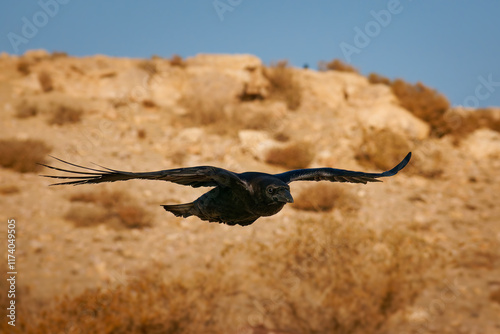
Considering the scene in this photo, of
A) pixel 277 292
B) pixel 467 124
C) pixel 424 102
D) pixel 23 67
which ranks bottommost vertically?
pixel 277 292

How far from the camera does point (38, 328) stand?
514 cm

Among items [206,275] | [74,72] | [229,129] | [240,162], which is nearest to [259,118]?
[229,129]

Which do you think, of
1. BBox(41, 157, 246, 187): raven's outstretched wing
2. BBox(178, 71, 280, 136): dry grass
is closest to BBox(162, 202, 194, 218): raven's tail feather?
BBox(41, 157, 246, 187): raven's outstretched wing

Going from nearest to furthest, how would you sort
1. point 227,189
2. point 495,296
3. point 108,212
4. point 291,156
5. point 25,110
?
point 227,189 < point 495,296 < point 108,212 < point 291,156 < point 25,110

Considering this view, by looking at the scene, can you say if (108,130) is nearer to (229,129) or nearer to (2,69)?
(229,129)

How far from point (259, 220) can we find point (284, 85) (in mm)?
9819

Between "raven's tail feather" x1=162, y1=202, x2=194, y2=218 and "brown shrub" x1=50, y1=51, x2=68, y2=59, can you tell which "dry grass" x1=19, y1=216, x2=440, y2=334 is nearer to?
"raven's tail feather" x1=162, y1=202, x2=194, y2=218

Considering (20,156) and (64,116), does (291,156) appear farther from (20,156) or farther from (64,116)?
(64,116)

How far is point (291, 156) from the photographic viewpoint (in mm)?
12805

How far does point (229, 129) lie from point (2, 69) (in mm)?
10234

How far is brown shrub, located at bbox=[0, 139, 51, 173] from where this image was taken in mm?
11383

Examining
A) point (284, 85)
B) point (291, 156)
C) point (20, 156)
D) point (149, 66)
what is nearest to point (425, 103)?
point (284, 85)

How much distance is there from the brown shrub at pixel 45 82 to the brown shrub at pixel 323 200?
11.6 metres

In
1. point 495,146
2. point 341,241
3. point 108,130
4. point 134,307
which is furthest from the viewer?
point 495,146
